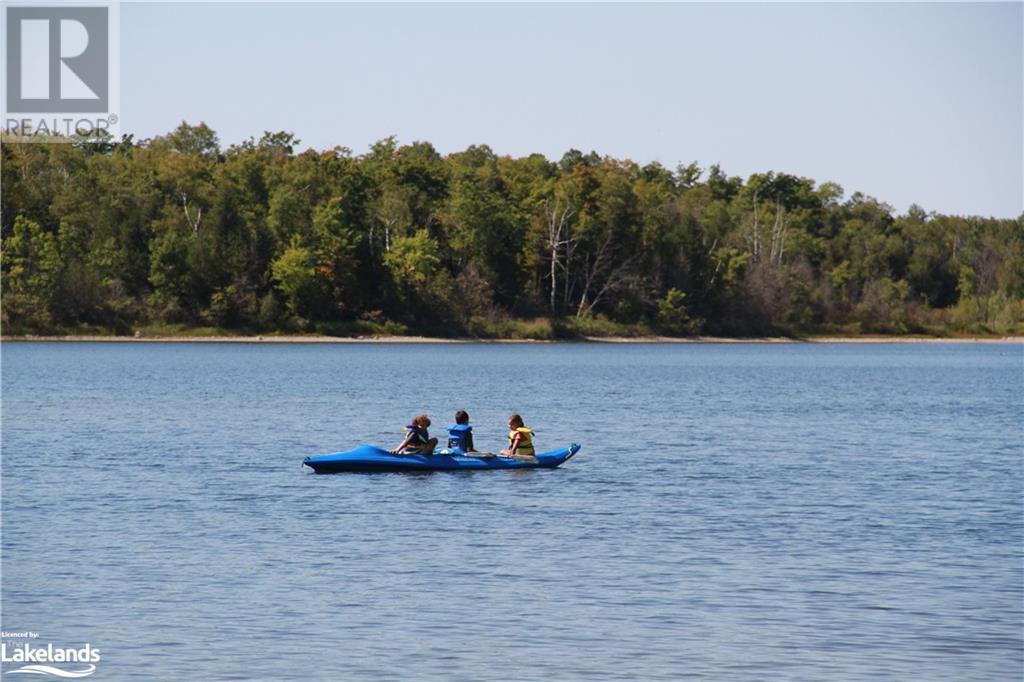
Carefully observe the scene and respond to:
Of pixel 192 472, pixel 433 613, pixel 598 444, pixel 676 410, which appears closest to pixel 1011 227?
pixel 676 410

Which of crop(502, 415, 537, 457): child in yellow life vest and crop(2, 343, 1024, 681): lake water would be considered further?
crop(502, 415, 537, 457): child in yellow life vest

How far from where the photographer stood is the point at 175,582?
73.2 ft

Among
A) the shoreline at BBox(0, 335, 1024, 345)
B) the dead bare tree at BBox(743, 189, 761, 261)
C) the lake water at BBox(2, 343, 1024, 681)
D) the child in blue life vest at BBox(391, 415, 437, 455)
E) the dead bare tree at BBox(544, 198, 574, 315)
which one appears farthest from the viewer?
the dead bare tree at BBox(743, 189, 761, 261)

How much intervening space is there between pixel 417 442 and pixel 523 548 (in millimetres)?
10267

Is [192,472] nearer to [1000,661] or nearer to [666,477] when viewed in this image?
[666,477]

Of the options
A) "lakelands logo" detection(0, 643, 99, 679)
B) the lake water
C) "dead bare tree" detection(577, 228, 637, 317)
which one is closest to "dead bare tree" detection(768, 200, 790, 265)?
"dead bare tree" detection(577, 228, 637, 317)

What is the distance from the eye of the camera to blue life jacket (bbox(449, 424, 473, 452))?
1420 inches

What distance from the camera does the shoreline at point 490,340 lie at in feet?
415

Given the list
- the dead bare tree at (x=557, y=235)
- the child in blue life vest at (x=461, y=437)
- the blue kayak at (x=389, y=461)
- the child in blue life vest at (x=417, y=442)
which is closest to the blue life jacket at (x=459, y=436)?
the child in blue life vest at (x=461, y=437)

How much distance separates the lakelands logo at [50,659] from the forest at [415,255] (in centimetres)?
10751

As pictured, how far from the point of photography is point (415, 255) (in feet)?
449

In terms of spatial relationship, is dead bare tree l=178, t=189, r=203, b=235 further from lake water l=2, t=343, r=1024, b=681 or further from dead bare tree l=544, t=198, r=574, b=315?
lake water l=2, t=343, r=1024, b=681

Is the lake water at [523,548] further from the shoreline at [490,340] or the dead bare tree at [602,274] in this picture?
the dead bare tree at [602,274]

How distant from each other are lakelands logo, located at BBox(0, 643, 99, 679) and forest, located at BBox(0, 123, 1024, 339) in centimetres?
10751
